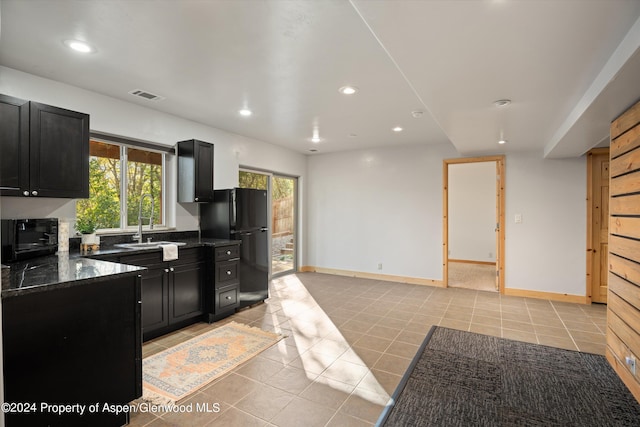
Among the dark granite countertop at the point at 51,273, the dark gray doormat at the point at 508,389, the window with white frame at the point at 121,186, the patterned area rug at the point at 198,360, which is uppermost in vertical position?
the window with white frame at the point at 121,186

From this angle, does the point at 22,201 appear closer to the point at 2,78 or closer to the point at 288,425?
the point at 2,78

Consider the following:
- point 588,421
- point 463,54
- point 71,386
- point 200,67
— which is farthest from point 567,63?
point 71,386

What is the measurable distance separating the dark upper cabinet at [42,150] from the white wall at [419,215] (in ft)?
14.9

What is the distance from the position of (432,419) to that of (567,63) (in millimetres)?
2527

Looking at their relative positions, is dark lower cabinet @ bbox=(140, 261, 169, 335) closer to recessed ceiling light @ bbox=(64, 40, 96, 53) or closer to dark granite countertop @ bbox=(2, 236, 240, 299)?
dark granite countertop @ bbox=(2, 236, 240, 299)

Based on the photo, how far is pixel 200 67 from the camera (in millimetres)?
2797

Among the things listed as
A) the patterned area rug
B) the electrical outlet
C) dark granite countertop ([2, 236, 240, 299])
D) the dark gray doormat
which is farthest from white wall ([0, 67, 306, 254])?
the electrical outlet

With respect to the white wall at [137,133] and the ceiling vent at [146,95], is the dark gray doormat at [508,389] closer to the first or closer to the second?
the white wall at [137,133]

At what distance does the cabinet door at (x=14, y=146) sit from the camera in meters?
2.52

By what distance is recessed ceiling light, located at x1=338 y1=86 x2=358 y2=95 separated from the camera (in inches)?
126

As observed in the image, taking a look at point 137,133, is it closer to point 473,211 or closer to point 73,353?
point 73,353

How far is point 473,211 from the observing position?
828 cm

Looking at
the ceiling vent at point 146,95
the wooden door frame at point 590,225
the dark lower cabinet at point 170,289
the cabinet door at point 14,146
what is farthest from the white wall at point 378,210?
the cabinet door at point 14,146

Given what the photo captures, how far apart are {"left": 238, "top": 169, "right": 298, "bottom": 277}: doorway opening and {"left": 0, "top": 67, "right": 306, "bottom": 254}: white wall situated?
345 millimetres
